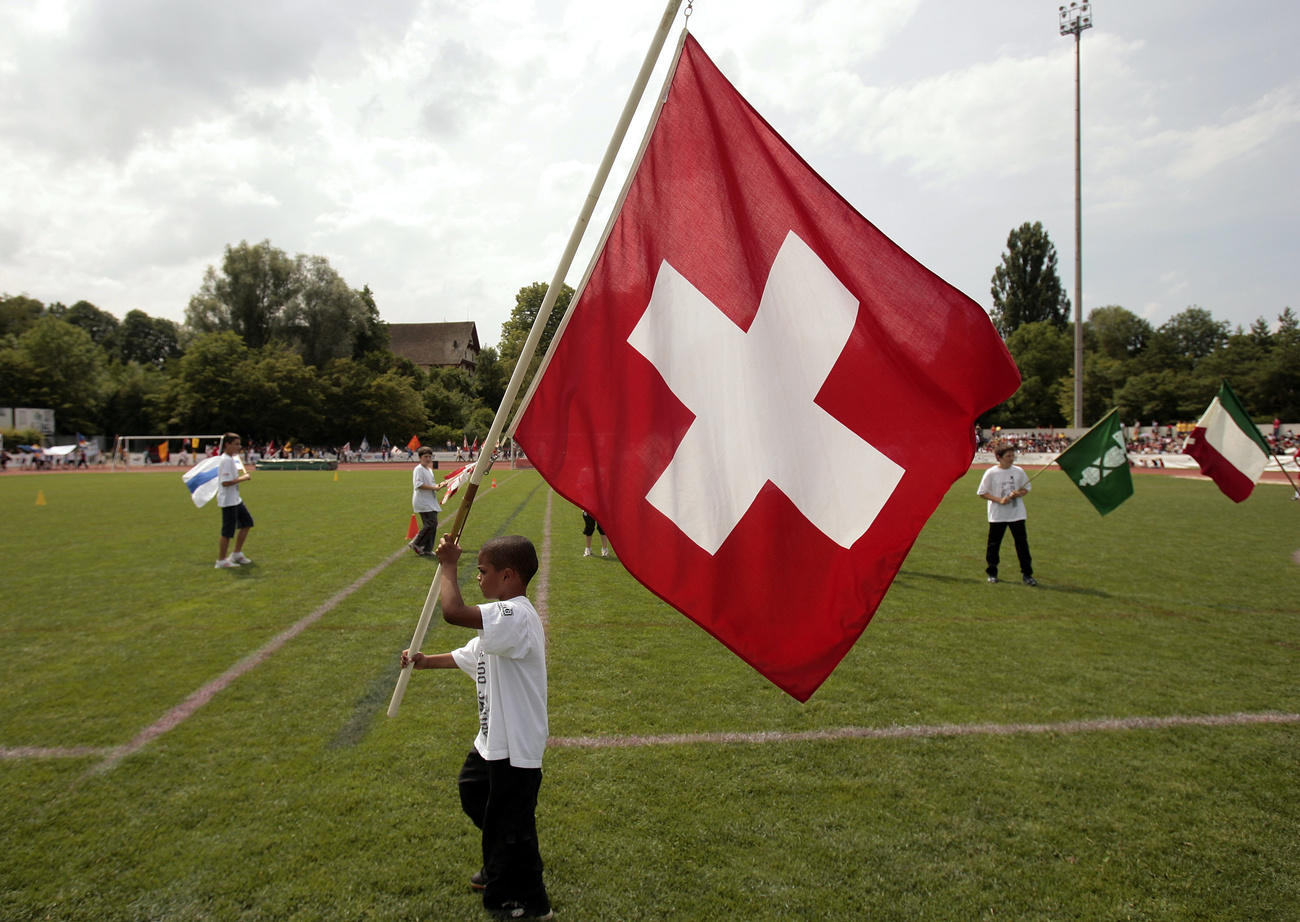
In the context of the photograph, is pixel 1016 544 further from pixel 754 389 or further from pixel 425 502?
pixel 425 502

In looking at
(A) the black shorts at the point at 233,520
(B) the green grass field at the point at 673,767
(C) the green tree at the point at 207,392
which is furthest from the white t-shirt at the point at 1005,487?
(C) the green tree at the point at 207,392

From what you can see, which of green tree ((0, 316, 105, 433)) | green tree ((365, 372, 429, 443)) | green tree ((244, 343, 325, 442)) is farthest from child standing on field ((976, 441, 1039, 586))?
green tree ((0, 316, 105, 433))

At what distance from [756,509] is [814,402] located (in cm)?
54

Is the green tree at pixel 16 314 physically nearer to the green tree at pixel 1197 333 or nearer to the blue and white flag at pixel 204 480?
the blue and white flag at pixel 204 480

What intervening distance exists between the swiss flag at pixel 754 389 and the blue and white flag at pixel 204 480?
36.9ft

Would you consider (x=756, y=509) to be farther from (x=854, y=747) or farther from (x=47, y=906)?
(x=47, y=906)

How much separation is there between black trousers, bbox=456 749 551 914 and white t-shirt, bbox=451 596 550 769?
0.27 feet

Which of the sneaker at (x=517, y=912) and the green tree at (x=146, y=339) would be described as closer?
the sneaker at (x=517, y=912)

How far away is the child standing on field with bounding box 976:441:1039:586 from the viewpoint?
1034 centimetres

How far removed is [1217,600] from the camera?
9523 millimetres

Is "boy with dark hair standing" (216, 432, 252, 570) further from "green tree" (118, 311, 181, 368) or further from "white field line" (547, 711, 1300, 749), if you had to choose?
"green tree" (118, 311, 181, 368)

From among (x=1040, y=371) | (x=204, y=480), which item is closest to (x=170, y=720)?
(x=204, y=480)

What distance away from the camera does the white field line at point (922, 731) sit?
5129 millimetres

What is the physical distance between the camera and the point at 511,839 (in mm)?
3156
